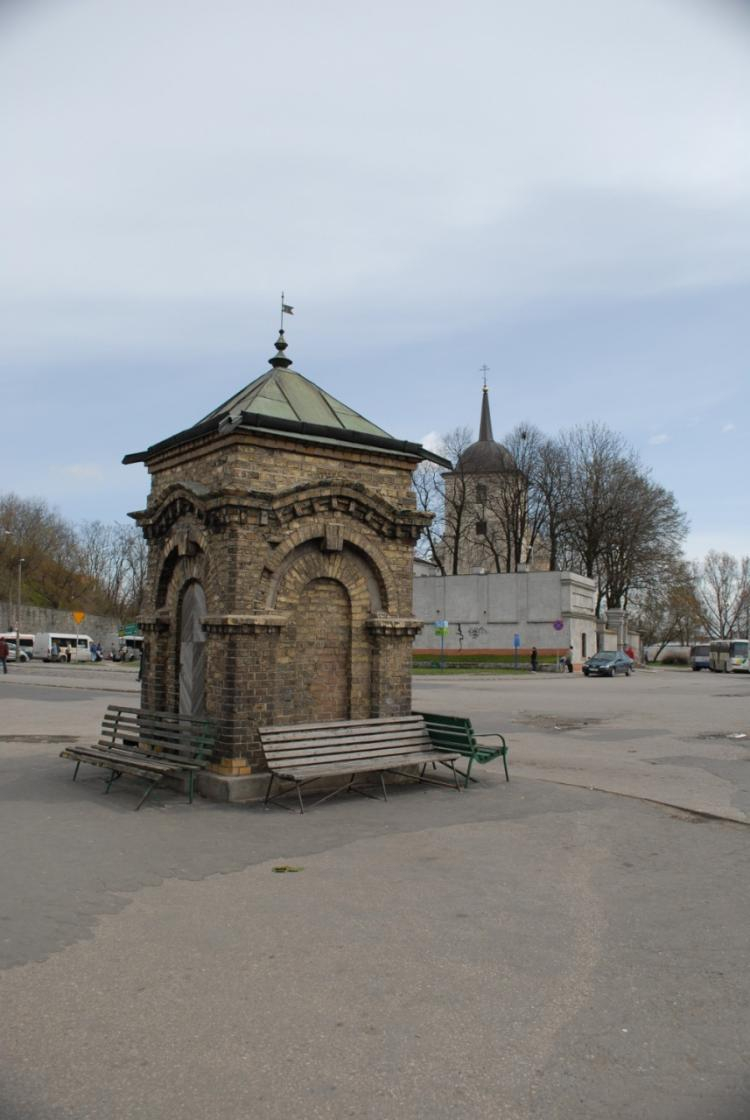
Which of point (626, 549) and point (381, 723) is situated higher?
point (626, 549)

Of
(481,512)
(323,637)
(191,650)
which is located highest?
(481,512)

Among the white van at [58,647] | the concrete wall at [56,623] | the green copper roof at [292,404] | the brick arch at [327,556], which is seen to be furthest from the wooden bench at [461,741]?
Result: the concrete wall at [56,623]

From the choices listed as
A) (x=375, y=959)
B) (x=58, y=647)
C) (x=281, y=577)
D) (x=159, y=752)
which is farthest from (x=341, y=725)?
(x=58, y=647)

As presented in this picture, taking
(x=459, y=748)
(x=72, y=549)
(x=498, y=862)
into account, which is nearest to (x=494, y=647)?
(x=459, y=748)

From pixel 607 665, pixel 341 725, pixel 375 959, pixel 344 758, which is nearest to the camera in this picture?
pixel 375 959

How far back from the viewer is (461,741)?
11.3m

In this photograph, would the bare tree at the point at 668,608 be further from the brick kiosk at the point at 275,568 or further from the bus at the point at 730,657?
the brick kiosk at the point at 275,568

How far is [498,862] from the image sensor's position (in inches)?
296

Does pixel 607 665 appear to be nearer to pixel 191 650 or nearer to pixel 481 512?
pixel 481 512

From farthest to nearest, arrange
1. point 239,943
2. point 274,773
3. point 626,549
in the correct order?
point 626,549
point 274,773
point 239,943

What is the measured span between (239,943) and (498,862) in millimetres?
2761

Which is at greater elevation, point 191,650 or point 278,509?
point 278,509

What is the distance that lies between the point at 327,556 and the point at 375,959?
21.3ft

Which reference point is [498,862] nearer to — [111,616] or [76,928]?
[76,928]
